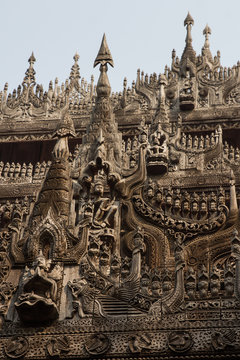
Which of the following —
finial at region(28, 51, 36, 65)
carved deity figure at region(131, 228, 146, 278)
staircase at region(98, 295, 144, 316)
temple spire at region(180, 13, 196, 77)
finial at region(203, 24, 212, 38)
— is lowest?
staircase at region(98, 295, 144, 316)

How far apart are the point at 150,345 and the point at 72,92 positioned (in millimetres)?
16543

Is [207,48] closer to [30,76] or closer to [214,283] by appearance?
[30,76]

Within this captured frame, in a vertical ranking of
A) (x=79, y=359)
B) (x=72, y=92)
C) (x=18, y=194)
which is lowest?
(x=79, y=359)

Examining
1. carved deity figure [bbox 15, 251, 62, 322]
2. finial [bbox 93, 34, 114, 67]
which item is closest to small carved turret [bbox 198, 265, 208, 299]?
carved deity figure [bbox 15, 251, 62, 322]

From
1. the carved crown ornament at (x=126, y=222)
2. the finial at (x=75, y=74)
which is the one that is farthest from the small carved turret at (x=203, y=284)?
the finial at (x=75, y=74)

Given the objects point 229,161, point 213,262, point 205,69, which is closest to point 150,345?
point 213,262

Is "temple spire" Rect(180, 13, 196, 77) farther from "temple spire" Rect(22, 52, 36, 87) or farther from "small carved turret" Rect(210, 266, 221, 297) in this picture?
"small carved turret" Rect(210, 266, 221, 297)

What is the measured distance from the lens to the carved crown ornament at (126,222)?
1433 centimetres

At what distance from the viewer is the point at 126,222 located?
19234mm

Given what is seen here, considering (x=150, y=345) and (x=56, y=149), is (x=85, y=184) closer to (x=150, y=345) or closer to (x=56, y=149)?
(x=56, y=149)

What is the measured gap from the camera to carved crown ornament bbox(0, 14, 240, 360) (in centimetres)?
1433

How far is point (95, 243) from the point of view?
1616cm

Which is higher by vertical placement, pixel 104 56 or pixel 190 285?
pixel 104 56

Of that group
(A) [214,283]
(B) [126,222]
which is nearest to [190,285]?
(A) [214,283]
